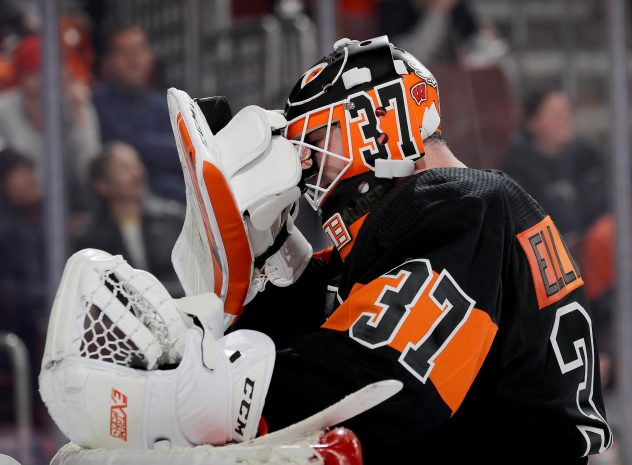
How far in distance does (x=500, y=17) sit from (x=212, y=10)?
1.21 meters

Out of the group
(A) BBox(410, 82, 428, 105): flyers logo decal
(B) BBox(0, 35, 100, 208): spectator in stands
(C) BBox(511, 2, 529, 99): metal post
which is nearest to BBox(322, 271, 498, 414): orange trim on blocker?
(A) BBox(410, 82, 428, 105): flyers logo decal

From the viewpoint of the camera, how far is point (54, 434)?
3.35 m

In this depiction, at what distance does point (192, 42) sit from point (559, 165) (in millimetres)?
1608

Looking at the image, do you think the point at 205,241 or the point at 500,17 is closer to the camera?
the point at 205,241

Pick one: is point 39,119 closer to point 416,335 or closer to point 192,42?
point 192,42

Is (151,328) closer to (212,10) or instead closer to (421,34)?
(212,10)

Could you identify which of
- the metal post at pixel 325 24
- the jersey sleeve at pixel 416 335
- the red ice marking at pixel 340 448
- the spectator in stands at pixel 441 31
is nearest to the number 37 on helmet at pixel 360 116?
the jersey sleeve at pixel 416 335

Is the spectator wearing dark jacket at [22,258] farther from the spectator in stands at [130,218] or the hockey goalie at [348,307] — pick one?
the hockey goalie at [348,307]

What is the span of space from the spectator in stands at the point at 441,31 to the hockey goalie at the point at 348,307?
2.16m

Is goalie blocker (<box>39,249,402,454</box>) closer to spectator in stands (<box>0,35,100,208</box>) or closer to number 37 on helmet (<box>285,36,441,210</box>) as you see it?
number 37 on helmet (<box>285,36,441,210</box>)

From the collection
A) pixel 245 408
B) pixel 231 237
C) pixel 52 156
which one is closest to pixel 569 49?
pixel 52 156

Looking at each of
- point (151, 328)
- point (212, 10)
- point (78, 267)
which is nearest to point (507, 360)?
point (151, 328)

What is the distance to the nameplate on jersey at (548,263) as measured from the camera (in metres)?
1.51

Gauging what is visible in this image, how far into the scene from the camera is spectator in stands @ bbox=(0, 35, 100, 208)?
342cm
